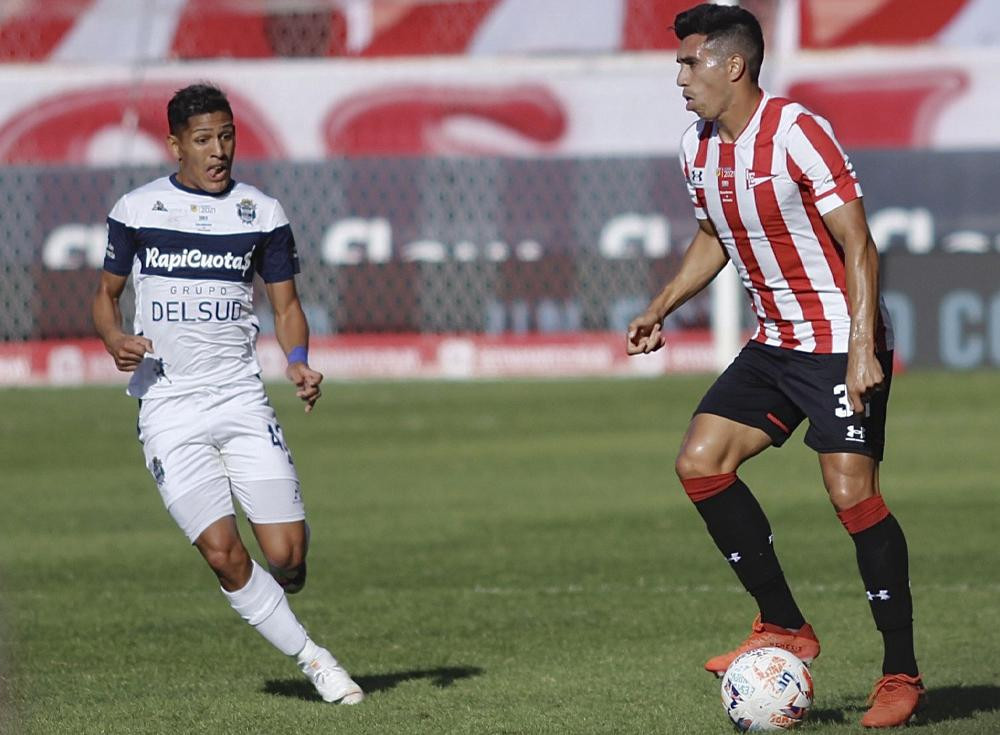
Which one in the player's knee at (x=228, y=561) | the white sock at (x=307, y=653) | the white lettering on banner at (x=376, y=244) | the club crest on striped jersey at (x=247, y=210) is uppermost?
the club crest on striped jersey at (x=247, y=210)

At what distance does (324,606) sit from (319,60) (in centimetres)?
1656

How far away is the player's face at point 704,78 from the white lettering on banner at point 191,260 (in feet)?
5.35

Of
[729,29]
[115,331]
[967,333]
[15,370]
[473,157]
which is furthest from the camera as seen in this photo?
[473,157]

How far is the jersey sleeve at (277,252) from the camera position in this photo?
6.48 meters

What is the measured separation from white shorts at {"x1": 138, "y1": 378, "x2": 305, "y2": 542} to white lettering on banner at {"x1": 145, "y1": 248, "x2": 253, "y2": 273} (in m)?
0.41

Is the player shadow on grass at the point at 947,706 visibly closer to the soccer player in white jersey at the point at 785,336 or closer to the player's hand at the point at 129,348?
the soccer player in white jersey at the point at 785,336

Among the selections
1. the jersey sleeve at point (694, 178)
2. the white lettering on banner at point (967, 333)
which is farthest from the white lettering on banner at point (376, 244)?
the jersey sleeve at point (694, 178)

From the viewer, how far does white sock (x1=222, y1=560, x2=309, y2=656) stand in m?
6.22

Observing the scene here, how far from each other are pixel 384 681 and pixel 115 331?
1.52 metres

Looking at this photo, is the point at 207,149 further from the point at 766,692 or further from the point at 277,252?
the point at 766,692

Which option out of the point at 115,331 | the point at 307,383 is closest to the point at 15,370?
the point at 115,331

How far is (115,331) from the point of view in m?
6.32

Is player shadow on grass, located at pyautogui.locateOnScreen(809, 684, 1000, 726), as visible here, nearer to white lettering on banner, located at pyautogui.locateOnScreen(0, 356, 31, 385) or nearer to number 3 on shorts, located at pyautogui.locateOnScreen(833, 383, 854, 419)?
number 3 on shorts, located at pyautogui.locateOnScreen(833, 383, 854, 419)

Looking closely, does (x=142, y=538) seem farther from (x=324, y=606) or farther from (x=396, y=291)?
(x=396, y=291)
